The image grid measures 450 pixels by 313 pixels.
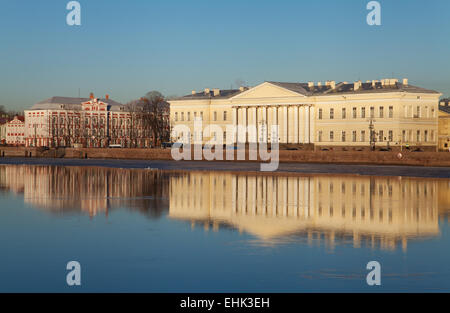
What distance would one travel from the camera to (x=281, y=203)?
89.8 ft

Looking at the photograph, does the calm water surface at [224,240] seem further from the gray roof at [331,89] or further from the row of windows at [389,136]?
the gray roof at [331,89]

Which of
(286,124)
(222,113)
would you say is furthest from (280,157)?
(222,113)

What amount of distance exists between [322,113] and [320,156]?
1442 inches

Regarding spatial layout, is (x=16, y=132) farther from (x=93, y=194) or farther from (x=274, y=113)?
(x=93, y=194)

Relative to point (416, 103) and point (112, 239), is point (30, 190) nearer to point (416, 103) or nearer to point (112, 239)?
point (112, 239)

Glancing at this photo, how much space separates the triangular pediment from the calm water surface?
71.6 metres

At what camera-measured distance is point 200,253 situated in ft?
52.4

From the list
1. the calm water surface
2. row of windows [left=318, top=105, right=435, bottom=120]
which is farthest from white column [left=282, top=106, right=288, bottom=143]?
the calm water surface

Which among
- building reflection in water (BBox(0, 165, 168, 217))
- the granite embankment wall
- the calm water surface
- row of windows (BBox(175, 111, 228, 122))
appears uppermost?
row of windows (BBox(175, 111, 228, 122))

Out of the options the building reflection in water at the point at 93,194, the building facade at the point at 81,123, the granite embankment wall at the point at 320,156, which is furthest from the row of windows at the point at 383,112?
the building reflection in water at the point at 93,194

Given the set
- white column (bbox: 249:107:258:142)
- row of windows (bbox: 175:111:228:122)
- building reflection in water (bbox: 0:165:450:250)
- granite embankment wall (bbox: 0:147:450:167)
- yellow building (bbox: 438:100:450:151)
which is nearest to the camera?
building reflection in water (bbox: 0:165:450:250)

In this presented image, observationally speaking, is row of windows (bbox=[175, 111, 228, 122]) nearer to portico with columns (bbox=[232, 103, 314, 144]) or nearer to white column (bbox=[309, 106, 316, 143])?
portico with columns (bbox=[232, 103, 314, 144])

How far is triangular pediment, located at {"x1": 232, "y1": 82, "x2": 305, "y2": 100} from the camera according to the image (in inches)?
4072

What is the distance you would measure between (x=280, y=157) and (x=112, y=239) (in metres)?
52.9
